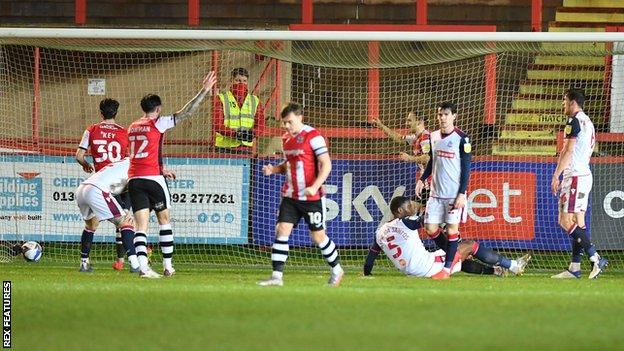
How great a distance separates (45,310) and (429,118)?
31.8 feet

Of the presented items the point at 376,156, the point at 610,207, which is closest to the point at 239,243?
the point at 376,156

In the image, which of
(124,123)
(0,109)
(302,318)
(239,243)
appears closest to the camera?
(302,318)

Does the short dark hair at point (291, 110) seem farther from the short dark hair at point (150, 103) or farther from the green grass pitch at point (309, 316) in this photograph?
the short dark hair at point (150, 103)

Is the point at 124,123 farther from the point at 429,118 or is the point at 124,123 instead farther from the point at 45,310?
the point at 45,310

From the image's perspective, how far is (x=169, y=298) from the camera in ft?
31.9

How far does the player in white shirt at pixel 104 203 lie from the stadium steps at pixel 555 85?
5.51m

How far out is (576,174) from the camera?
13.5 meters

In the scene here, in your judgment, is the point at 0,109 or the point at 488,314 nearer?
the point at 488,314

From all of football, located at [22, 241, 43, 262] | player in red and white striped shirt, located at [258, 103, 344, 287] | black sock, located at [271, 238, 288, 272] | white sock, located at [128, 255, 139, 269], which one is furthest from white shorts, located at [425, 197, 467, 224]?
football, located at [22, 241, 43, 262]

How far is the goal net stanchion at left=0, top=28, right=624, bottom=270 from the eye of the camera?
50.6 ft

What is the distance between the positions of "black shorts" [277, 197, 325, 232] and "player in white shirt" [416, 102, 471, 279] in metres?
2.13

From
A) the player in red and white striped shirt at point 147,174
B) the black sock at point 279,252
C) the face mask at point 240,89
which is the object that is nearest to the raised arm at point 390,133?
the face mask at point 240,89

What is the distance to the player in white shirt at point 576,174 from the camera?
13.3 meters

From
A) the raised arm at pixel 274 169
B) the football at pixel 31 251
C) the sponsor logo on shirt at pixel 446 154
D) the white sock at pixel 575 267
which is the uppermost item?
the sponsor logo on shirt at pixel 446 154
